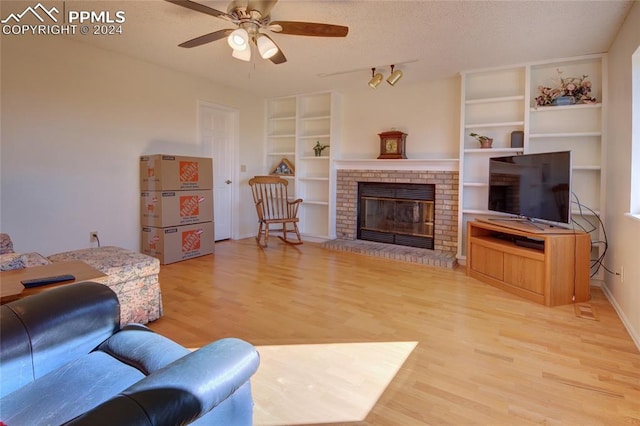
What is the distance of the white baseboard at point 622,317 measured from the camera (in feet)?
7.34

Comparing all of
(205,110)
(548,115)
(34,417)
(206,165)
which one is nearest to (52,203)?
(206,165)

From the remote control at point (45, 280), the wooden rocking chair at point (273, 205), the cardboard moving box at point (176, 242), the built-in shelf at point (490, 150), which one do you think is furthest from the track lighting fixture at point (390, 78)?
the remote control at point (45, 280)

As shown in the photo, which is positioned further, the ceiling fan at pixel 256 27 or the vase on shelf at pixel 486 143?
the vase on shelf at pixel 486 143

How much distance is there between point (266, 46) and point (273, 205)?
10.4 ft

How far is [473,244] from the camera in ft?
12.2

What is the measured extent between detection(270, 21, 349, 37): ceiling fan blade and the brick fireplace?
2.47 metres

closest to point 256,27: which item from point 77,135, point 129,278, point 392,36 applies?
point 392,36

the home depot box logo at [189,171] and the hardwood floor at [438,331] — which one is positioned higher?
the home depot box logo at [189,171]

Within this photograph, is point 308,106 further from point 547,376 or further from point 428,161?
point 547,376

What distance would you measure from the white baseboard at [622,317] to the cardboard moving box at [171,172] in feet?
14.3

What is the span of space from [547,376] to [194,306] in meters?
2.39

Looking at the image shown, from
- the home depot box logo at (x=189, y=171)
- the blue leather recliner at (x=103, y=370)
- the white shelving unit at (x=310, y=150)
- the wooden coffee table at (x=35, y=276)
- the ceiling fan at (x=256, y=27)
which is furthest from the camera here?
the white shelving unit at (x=310, y=150)

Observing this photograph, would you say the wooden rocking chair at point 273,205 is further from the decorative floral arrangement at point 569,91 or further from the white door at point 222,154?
the decorative floral arrangement at point 569,91

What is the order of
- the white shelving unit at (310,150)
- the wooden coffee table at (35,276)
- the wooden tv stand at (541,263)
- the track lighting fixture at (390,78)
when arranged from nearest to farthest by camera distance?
the wooden coffee table at (35,276) < the wooden tv stand at (541,263) < the track lighting fixture at (390,78) < the white shelving unit at (310,150)
